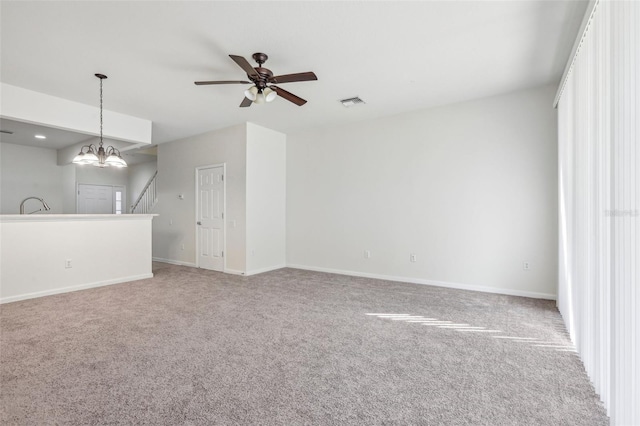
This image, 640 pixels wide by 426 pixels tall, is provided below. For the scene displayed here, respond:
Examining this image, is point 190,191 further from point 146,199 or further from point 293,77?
point 293,77

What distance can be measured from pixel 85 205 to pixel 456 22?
973cm

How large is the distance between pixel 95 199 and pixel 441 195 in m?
9.30

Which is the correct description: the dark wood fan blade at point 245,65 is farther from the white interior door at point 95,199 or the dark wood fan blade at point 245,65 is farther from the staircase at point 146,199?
the white interior door at point 95,199

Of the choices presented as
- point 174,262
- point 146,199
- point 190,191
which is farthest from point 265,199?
point 146,199

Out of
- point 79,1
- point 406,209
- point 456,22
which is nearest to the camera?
point 79,1

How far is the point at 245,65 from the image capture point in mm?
2797

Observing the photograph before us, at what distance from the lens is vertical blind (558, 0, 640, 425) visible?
146 centimetres

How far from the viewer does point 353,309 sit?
3.67m

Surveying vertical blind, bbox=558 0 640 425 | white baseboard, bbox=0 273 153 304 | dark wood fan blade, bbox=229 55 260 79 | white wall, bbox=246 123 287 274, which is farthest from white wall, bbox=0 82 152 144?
vertical blind, bbox=558 0 640 425

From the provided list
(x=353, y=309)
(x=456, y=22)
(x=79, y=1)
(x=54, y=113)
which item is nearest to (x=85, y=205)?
(x=54, y=113)

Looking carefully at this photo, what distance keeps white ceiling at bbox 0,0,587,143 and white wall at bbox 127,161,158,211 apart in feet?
17.1

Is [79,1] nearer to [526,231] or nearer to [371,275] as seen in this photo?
[371,275]

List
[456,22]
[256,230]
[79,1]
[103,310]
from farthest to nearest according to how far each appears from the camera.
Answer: [256,230] < [103,310] < [456,22] < [79,1]

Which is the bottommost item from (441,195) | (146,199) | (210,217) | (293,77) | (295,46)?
(210,217)
